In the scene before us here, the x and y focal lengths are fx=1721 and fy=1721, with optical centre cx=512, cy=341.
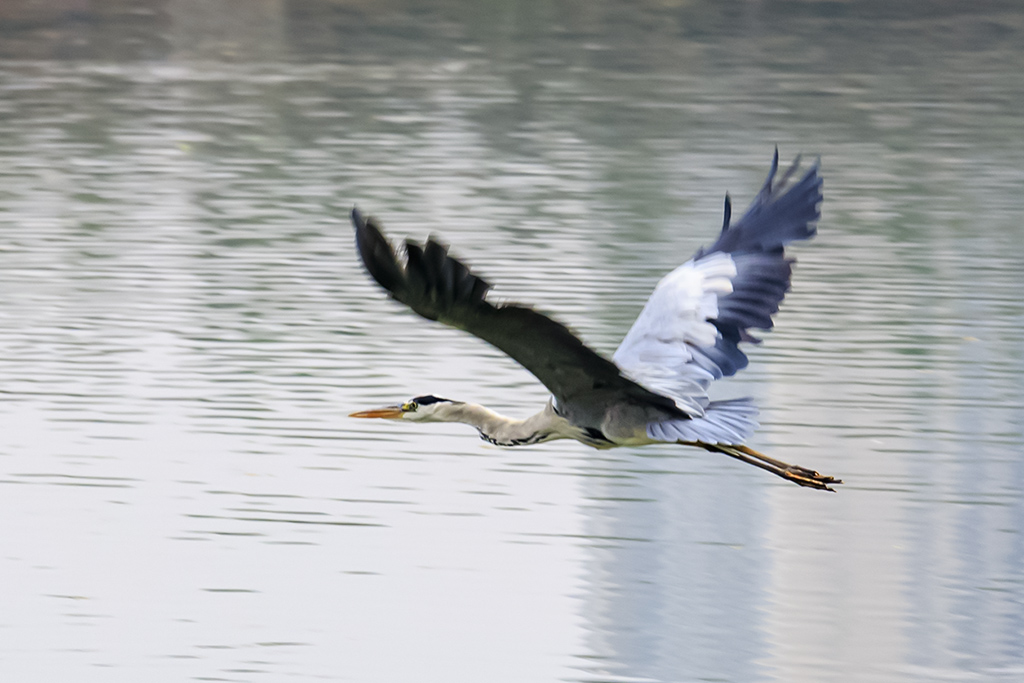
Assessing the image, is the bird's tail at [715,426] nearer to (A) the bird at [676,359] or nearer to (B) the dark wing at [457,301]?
A: (A) the bird at [676,359]

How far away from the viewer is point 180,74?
21188 mm

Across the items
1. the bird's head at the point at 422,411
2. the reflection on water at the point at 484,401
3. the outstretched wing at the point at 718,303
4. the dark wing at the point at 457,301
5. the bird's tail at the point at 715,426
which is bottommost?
the reflection on water at the point at 484,401

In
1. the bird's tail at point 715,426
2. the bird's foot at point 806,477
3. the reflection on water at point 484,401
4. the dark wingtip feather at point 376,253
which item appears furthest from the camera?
the reflection on water at point 484,401

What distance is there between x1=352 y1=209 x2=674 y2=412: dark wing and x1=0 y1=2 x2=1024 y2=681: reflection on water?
1406 mm

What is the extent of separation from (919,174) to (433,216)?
4.16m

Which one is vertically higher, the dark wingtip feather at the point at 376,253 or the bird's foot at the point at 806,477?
the dark wingtip feather at the point at 376,253

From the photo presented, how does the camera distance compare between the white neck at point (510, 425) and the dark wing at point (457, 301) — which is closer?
the dark wing at point (457, 301)

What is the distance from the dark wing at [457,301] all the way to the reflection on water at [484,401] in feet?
4.61

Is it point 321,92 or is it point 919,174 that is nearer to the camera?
→ point 919,174

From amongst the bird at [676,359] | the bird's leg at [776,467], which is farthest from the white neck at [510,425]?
the bird's leg at [776,467]

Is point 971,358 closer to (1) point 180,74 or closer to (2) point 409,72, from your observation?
(2) point 409,72

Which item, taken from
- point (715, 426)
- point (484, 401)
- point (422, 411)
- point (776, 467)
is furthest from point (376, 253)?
point (484, 401)

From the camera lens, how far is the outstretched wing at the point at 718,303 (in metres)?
5.41

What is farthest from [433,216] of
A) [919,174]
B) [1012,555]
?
[1012,555]
